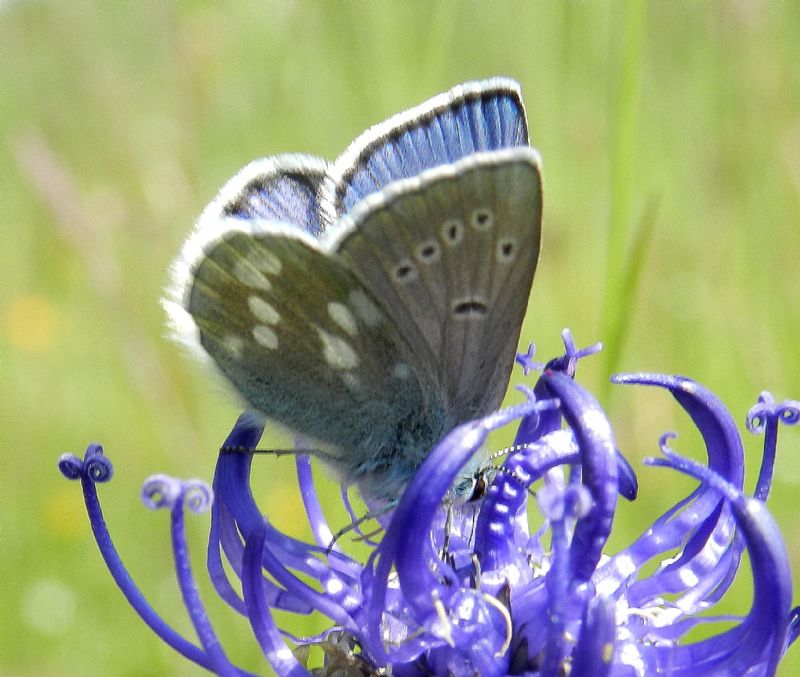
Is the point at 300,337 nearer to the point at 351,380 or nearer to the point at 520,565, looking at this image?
the point at 351,380

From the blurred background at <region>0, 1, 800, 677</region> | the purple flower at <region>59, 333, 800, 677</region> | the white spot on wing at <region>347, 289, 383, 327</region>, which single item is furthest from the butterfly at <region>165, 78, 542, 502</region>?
the blurred background at <region>0, 1, 800, 677</region>

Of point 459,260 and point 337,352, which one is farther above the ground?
point 459,260

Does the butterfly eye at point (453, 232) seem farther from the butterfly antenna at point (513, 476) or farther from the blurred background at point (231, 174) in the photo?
the blurred background at point (231, 174)

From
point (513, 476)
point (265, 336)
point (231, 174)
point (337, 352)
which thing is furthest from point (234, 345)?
point (231, 174)

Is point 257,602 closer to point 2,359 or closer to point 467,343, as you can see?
point 467,343

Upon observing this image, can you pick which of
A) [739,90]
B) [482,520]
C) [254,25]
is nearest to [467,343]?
[482,520]

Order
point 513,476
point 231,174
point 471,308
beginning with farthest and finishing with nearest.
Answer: point 231,174
point 471,308
point 513,476
